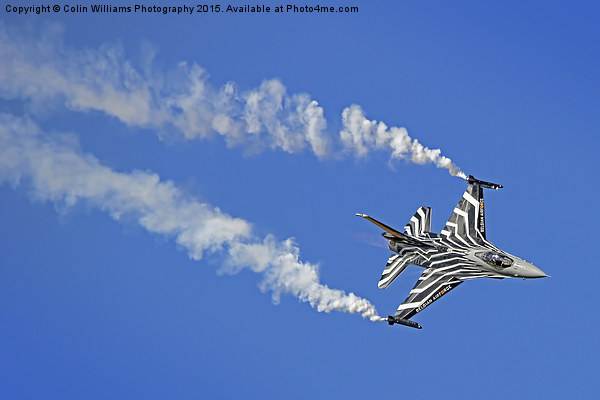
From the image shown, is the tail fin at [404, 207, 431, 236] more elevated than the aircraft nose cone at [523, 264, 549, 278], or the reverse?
the tail fin at [404, 207, 431, 236]

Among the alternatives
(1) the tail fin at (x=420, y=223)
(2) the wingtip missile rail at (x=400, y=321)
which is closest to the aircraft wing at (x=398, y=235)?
(1) the tail fin at (x=420, y=223)

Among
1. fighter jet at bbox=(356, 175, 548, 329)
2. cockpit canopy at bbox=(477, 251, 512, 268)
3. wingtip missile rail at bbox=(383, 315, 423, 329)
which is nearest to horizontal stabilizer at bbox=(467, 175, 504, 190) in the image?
fighter jet at bbox=(356, 175, 548, 329)

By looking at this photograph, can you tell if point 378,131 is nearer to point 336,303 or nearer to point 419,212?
point 419,212

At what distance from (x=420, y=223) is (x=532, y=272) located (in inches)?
485

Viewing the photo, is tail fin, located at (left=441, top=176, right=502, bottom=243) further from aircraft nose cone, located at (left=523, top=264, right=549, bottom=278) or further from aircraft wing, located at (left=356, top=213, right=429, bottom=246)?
aircraft nose cone, located at (left=523, top=264, right=549, bottom=278)

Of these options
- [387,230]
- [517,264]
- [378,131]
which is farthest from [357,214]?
[517,264]

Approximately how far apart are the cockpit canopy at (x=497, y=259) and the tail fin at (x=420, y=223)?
7.59 m

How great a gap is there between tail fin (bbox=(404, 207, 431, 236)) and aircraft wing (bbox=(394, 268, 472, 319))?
207 inches

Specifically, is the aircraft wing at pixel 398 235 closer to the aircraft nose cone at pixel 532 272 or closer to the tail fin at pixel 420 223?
the tail fin at pixel 420 223

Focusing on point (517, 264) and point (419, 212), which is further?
point (419, 212)

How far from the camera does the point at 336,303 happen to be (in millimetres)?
81062

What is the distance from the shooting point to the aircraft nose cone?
7988 centimetres

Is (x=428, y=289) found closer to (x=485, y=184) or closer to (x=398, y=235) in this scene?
(x=398, y=235)

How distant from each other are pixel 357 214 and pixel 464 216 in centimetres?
1117
